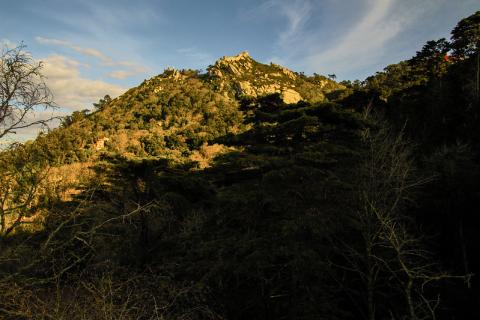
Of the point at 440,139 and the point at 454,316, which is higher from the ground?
the point at 440,139

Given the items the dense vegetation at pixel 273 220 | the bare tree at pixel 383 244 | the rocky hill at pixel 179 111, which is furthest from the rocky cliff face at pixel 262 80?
the bare tree at pixel 383 244

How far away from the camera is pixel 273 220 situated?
12.3 m

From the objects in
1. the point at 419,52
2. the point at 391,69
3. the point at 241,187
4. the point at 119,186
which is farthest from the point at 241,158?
the point at 391,69

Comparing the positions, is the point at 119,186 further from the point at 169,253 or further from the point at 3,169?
the point at 3,169

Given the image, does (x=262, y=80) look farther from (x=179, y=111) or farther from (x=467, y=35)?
(x=467, y=35)

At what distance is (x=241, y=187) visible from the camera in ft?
40.1

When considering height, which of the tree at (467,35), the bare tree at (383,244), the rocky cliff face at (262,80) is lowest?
the bare tree at (383,244)

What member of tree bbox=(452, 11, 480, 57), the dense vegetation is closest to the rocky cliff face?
tree bbox=(452, 11, 480, 57)

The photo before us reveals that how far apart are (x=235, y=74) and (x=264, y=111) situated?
8981 centimetres

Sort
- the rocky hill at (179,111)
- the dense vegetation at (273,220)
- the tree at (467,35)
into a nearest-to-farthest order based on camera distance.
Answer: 1. the dense vegetation at (273,220)
2. the tree at (467,35)
3. the rocky hill at (179,111)

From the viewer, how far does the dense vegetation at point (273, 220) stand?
7691 millimetres

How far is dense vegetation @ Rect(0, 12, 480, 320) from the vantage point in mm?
7691

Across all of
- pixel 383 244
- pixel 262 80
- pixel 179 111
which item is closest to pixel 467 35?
pixel 383 244

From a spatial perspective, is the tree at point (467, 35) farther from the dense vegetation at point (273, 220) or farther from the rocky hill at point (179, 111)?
the rocky hill at point (179, 111)
